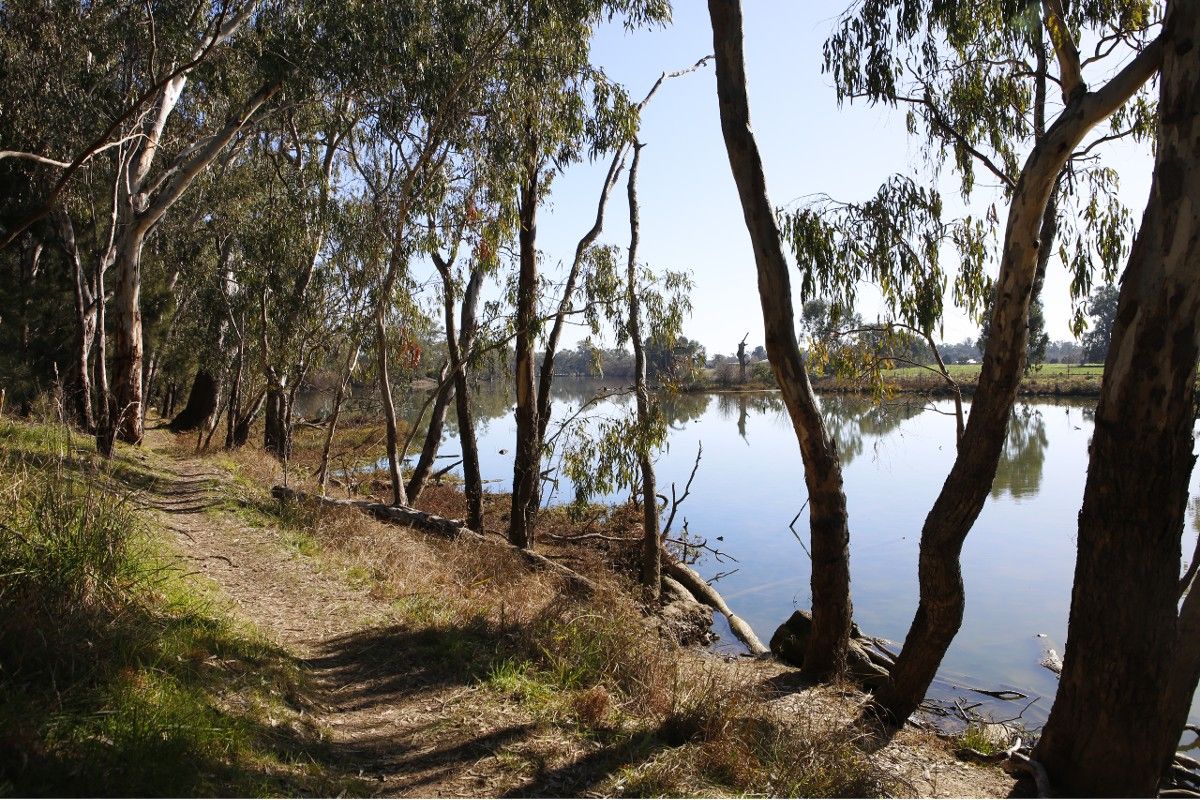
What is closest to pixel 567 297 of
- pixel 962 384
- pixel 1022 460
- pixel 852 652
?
pixel 852 652

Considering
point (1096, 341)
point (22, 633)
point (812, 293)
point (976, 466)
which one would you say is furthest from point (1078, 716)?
point (1096, 341)

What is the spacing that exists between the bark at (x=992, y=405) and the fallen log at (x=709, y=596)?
363cm

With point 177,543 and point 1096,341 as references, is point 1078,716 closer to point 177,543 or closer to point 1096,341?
point 177,543

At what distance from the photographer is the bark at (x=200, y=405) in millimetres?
15390

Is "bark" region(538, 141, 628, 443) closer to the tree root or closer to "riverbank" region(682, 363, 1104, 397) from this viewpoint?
the tree root

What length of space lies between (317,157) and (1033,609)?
11.3m

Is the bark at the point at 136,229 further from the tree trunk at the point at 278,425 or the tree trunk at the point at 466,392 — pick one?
the tree trunk at the point at 466,392

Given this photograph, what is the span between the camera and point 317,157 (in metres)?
13.3

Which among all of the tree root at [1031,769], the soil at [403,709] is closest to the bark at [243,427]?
the soil at [403,709]

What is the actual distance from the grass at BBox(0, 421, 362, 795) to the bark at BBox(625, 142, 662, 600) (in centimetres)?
542

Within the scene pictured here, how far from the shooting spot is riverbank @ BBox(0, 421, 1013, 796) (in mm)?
2543

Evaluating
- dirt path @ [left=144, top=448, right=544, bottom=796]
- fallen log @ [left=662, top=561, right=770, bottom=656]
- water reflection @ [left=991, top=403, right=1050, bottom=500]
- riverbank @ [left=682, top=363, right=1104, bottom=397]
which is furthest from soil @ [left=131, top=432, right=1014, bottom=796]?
riverbank @ [left=682, top=363, right=1104, bottom=397]

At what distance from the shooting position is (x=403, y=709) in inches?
146

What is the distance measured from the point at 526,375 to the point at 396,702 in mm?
5957
